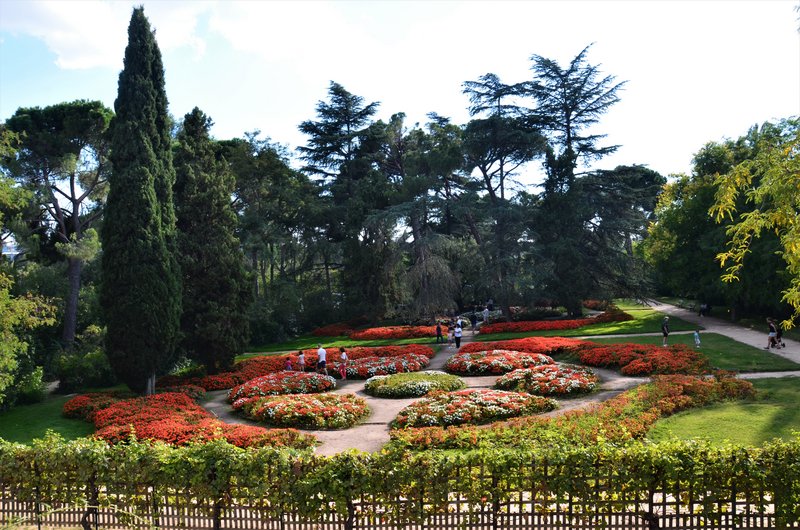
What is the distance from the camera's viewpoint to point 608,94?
36500 mm

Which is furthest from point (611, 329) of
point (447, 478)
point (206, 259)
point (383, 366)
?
point (447, 478)

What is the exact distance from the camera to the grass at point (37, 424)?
15008 mm

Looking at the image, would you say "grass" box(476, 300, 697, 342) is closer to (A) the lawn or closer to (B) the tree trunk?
(A) the lawn

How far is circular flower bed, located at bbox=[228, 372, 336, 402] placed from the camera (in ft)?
58.8

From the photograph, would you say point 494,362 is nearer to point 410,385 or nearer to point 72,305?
point 410,385

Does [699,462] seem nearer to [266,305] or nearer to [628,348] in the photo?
[628,348]

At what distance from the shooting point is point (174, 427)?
1334cm

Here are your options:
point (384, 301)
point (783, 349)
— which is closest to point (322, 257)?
point (384, 301)

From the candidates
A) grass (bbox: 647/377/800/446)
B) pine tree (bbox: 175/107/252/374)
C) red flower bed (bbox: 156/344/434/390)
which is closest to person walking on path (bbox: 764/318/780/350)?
grass (bbox: 647/377/800/446)

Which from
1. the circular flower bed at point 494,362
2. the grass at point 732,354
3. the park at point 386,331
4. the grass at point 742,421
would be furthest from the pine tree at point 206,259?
the grass at point 742,421

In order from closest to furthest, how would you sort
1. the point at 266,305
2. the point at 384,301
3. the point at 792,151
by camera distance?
the point at 792,151
the point at 266,305
the point at 384,301

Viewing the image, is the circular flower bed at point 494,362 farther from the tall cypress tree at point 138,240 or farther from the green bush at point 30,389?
the green bush at point 30,389

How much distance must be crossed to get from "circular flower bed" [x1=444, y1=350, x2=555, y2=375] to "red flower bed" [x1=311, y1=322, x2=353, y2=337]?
14732 mm

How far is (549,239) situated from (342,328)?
14549 millimetres
